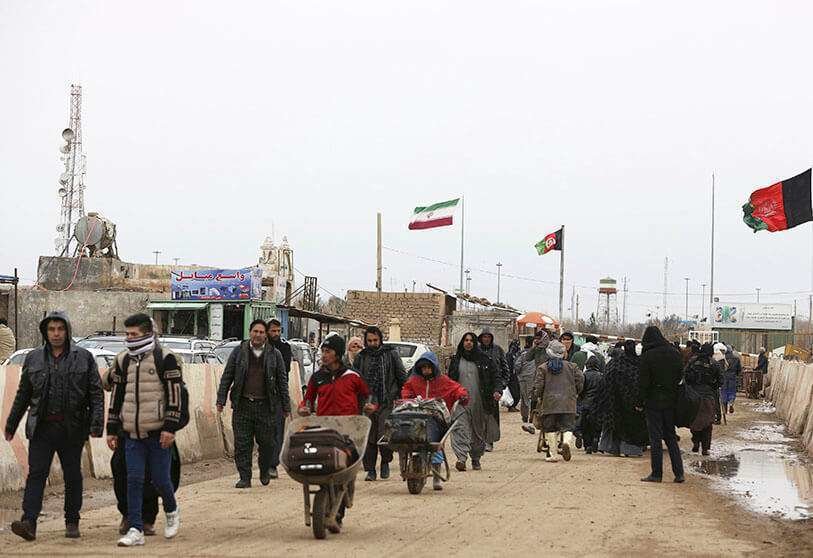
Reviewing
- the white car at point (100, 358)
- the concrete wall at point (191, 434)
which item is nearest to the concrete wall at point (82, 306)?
the white car at point (100, 358)

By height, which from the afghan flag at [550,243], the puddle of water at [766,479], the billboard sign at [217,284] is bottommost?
the puddle of water at [766,479]

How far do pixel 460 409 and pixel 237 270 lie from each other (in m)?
28.4

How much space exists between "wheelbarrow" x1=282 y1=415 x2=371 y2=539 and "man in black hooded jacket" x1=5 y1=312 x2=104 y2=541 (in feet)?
5.24

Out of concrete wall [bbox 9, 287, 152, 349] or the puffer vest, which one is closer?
the puffer vest

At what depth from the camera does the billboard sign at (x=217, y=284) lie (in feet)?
143

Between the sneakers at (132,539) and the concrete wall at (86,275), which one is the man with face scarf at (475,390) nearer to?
the sneakers at (132,539)

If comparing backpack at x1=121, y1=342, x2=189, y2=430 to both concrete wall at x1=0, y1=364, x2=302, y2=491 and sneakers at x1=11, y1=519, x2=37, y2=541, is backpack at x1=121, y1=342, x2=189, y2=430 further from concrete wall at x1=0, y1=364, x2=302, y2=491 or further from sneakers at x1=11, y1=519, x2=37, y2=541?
concrete wall at x1=0, y1=364, x2=302, y2=491

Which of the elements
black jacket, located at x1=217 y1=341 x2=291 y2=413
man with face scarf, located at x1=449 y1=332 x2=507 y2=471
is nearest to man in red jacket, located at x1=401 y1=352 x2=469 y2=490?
black jacket, located at x1=217 y1=341 x2=291 y2=413

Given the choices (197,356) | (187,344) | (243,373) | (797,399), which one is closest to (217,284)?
(187,344)

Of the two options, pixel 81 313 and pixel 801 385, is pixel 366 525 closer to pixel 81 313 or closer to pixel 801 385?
pixel 801 385

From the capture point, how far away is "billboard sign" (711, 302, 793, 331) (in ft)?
283

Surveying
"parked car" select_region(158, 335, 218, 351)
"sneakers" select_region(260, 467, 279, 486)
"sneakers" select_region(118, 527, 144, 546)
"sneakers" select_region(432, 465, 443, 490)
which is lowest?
"sneakers" select_region(260, 467, 279, 486)

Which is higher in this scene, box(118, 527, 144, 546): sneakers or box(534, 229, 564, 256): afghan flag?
box(534, 229, 564, 256): afghan flag

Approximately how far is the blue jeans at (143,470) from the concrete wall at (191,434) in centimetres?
400
